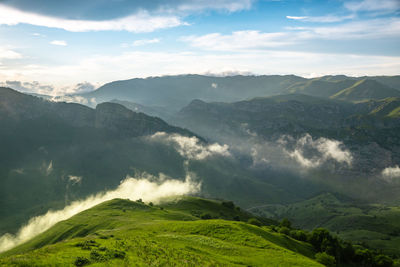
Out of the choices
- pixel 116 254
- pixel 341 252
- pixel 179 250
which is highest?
pixel 116 254

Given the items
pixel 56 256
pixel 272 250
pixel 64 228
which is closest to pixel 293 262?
pixel 272 250

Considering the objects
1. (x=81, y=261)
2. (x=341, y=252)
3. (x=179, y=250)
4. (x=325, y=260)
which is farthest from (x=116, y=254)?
(x=341, y=252)

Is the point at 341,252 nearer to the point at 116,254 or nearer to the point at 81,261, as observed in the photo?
the point at 116,254

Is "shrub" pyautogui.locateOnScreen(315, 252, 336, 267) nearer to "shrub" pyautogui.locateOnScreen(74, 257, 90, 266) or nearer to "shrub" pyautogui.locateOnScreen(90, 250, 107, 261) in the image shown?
"shrub" pyautogui.locateOnScreen(90, 250, 107, 261)

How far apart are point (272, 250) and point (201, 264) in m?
30.3

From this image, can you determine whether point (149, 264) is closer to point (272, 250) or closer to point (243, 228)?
point (272, 250)

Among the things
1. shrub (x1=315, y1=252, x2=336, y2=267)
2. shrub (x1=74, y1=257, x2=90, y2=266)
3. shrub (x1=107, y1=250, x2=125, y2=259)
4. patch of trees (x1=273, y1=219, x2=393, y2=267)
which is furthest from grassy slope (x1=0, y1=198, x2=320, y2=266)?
patch of trees (x1=273, y1=219, x2=393, y2=267)

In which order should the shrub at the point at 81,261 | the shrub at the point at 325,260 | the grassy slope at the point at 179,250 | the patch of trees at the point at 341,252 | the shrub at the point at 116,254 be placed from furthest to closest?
the patch of trees at the point at 341,252 < the shrub at the point at 325,260 < the shrub at the point at 116,254 < the grassy slope at the point at 179,250 < the shrub at the point at 81,261

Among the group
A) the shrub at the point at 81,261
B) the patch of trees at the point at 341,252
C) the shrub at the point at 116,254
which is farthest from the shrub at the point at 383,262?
the shrub at the point at 81,261

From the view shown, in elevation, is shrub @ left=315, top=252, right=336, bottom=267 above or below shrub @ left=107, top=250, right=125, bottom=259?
below

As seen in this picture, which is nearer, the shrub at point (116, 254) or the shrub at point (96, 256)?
the shrub at point (96, 256)

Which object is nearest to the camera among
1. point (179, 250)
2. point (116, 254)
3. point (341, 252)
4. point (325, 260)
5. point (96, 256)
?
point (96, 256)

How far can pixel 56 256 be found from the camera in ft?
163

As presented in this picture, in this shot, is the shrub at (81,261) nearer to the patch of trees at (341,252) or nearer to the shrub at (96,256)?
the shrub at (96,256)
